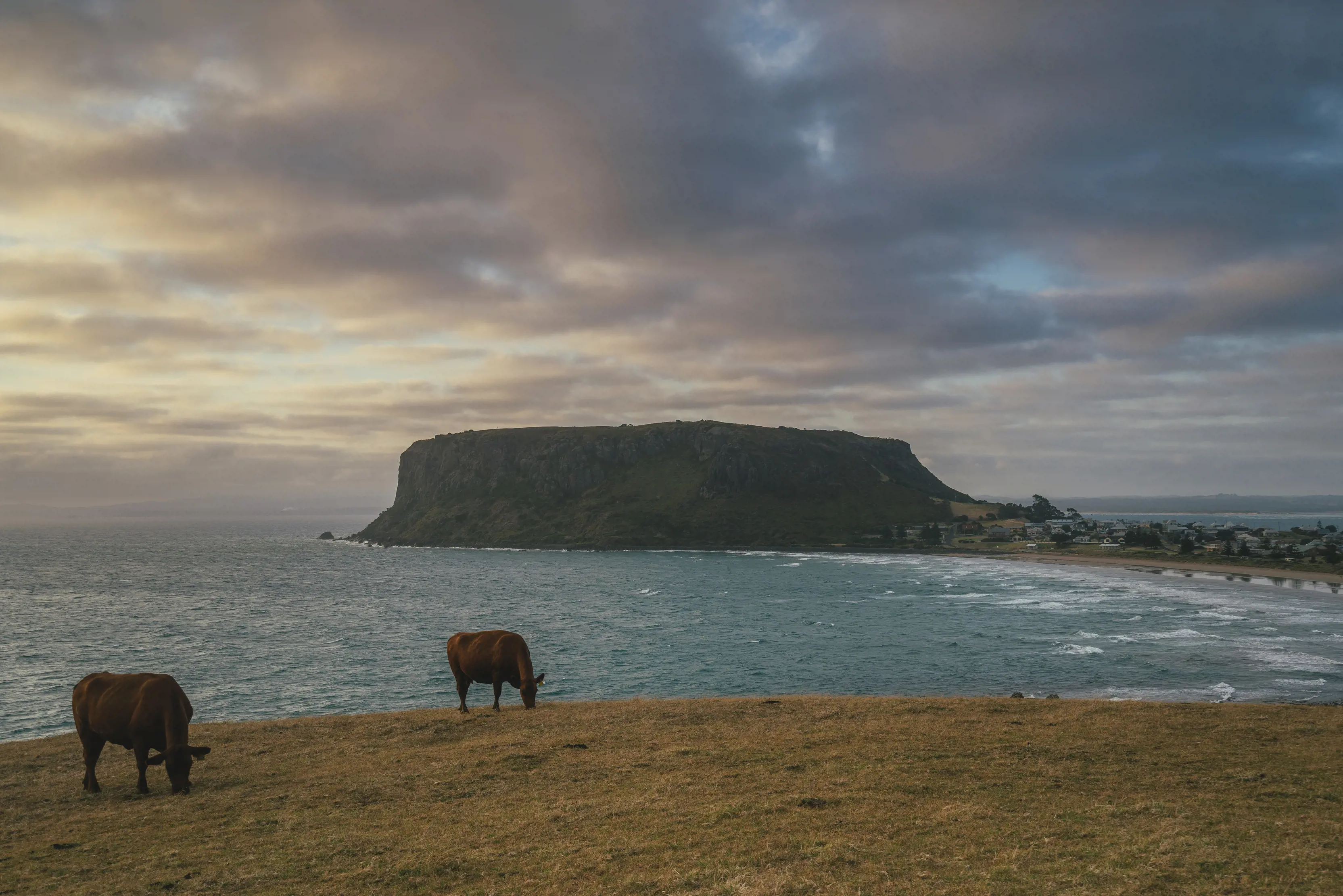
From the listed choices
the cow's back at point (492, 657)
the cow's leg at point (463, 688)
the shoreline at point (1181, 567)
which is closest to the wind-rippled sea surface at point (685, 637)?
the cow's leg at point (463, 688)

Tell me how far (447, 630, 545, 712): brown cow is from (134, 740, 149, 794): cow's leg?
1113 cm

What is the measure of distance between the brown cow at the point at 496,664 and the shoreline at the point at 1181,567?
124 meters

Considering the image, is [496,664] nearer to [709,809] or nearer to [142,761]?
[142,761]

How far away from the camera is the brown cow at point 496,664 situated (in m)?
28.9

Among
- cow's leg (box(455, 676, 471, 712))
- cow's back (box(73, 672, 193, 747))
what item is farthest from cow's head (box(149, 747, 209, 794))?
cow's leg (box(455, 676, 471, 712))

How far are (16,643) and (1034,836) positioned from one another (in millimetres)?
95747

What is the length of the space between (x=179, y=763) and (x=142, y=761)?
0.78m

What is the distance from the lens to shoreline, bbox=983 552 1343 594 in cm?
12069

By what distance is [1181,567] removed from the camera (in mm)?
145875

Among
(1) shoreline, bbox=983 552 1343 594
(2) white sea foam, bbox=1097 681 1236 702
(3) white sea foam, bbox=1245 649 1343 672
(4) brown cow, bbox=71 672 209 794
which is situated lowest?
(1) shoreline, bbox=983 552 1343 594

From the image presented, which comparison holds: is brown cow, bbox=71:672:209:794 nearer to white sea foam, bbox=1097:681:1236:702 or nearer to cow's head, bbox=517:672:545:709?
cow's head, bbox=517:672:545:709

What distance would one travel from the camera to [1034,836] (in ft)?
44.3

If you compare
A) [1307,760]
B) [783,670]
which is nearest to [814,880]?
[1307,760]

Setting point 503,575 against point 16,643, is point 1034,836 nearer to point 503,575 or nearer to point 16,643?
point 16,643
